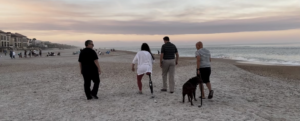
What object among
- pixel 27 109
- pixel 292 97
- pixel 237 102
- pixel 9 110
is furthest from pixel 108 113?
pixel 292 97

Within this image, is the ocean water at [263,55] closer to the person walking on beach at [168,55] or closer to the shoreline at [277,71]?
the shoreline at [277,71]

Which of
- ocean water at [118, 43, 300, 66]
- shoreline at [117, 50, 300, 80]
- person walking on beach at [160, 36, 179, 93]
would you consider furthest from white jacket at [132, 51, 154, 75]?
ocean water at [118, 43, 300, 66]

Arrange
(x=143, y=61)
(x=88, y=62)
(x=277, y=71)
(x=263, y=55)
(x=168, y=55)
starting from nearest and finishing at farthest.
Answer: (x=88, y=62), (x=143, y=61), (x=168, y=55), (x=277, y=71), (x=263, y=55)

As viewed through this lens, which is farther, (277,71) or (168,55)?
(277,71)

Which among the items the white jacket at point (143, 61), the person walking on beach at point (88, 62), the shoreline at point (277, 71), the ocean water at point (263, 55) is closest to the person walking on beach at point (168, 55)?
the white jacket at point (143, 61)

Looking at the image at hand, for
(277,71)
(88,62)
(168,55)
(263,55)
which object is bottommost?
(277,71)

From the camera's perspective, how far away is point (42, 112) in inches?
221

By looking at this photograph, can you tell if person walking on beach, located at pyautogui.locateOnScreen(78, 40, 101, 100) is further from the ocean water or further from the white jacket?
the ocean water

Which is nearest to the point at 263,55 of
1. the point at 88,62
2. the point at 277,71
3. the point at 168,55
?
the point at 277,71

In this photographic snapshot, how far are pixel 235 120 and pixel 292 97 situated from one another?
3.72 meters

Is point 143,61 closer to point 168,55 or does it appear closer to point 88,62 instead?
point 168,55

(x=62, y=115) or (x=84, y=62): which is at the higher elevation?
(x=84, y=62)

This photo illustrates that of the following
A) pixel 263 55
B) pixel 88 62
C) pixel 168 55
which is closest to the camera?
pixel 88 62

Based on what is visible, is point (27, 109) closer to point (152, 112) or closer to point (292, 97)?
point (152, 112)
